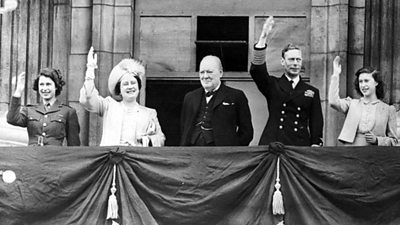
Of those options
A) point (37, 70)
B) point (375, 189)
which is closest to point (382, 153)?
point (375, 189)

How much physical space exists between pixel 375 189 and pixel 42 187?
4.00 m

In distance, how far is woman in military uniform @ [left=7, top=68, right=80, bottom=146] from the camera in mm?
19031

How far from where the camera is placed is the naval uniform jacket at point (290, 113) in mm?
18812

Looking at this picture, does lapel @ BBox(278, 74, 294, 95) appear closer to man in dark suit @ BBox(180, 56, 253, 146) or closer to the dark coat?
the dark coat

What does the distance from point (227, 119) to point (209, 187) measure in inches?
42.0

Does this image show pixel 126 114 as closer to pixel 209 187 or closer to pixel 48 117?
pixel 48 117

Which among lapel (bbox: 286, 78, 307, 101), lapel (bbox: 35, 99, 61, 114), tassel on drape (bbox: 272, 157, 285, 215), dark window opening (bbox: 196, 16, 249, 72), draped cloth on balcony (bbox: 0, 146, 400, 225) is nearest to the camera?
tassel on drape (bbox: 272, 157, 285, 215)

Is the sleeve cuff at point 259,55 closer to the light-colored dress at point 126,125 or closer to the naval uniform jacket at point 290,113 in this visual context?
the naval uniform jacket at point 290,113

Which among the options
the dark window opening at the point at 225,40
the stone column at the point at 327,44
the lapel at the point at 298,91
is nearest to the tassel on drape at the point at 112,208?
the lapel at the point at 298,91

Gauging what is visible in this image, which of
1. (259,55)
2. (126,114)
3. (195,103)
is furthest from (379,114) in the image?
(126,114)

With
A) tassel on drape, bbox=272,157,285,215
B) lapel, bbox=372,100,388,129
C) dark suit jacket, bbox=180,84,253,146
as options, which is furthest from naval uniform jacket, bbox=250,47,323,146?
tassel on drape, bbox=272,157,285,215

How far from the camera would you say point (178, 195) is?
720 inches

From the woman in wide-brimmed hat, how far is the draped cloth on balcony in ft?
1.91

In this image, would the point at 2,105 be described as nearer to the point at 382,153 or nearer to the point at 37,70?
the point at 37,70
